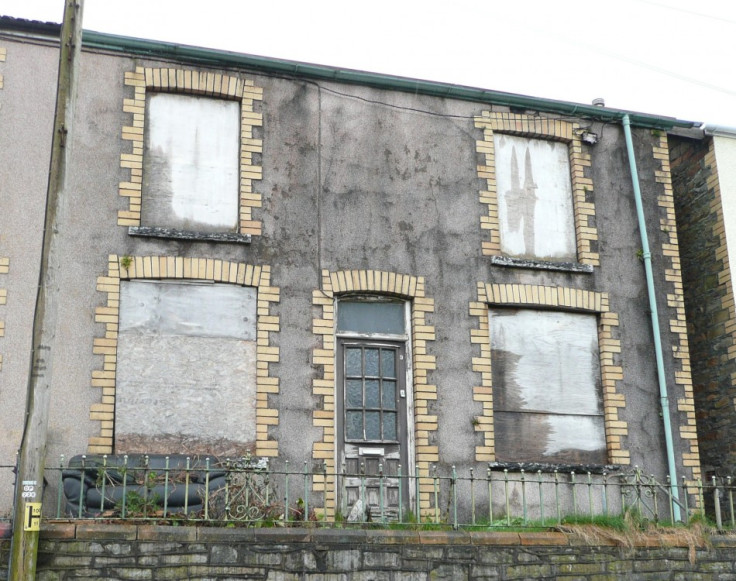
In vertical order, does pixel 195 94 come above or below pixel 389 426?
above

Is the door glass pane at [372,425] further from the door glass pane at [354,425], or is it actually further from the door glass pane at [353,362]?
the door glass pane at [353,362]

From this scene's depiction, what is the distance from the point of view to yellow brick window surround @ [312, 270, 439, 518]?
12.4 metres

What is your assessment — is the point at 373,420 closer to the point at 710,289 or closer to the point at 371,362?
the point at 371,362

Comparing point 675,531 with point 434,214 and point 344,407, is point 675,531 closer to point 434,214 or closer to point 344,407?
point 344,407

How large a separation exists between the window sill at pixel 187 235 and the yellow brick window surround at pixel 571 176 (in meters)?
3.24

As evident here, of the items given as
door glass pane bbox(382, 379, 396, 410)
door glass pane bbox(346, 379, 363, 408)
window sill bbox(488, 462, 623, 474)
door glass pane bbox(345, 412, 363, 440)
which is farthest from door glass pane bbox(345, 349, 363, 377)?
window sill bbox(488, 462, 623, 474)

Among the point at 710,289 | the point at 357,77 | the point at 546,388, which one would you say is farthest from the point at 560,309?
the point at 357,77

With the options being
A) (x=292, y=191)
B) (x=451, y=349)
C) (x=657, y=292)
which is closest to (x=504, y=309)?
(x=451, y=349)

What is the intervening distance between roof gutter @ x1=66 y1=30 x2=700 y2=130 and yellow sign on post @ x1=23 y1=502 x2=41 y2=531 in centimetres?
627

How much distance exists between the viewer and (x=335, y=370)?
12.9m

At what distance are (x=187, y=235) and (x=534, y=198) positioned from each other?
4.81m

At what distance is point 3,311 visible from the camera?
1172cm

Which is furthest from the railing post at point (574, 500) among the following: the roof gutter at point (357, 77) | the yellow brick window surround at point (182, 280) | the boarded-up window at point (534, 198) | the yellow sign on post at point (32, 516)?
the yellow sign on post at point (32, 516)

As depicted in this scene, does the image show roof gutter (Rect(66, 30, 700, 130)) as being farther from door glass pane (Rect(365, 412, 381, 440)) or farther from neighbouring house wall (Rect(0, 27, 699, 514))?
door glass pane (Rect(365, 412, 381, 440))
